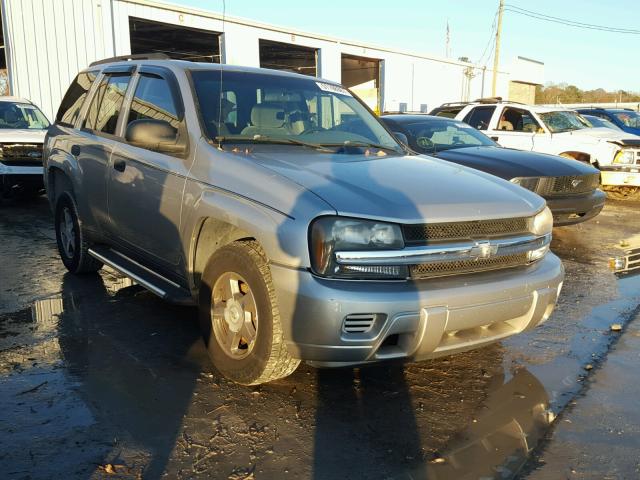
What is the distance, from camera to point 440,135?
8.35 metres

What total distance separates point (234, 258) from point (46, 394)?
1.34 meters

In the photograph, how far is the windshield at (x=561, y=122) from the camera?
10979 mm

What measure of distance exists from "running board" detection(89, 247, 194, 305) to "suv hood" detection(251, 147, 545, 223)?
1047 mm

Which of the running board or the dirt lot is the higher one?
the running board

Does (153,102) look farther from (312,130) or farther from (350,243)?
(350,243)

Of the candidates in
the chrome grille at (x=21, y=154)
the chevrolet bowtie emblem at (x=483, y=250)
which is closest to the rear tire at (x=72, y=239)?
the chevrolet bowtie emblem at (x=483, y=250)

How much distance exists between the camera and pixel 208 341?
3.52 meters

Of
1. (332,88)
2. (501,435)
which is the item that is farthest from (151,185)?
(501,435)

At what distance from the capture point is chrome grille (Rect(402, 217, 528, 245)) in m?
2.97

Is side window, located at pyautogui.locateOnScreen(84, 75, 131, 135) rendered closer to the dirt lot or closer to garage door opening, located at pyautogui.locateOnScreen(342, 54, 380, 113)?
the dirt lot

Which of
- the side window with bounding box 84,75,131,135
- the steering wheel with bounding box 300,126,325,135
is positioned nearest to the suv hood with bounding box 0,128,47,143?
the side window with bounding box 84,75,131,135

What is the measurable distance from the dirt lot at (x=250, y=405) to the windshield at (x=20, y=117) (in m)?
7.43

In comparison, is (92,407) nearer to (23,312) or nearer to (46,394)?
(46,394)

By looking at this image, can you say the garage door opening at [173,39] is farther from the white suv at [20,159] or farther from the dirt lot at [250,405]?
the dirt lot at [250,405]
